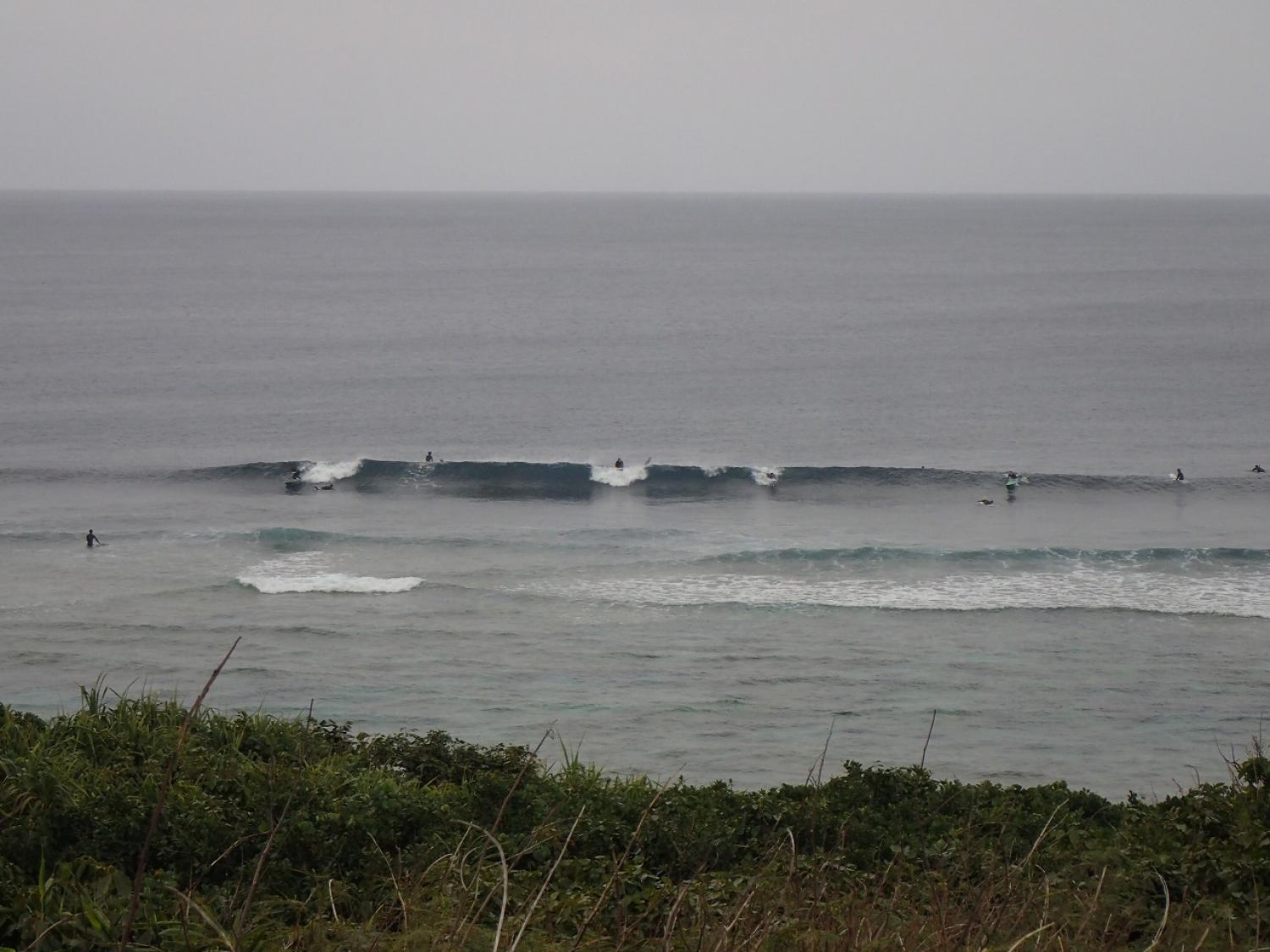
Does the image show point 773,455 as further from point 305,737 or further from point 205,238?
point 205,238

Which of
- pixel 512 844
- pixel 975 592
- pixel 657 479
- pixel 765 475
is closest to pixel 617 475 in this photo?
pixel 657 479

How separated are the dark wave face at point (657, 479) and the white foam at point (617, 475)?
0.03 meters

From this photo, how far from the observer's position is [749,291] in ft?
378

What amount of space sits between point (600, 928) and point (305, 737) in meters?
5.41

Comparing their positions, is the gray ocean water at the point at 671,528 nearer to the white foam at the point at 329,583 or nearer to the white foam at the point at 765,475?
the white foam at the point at 329,583

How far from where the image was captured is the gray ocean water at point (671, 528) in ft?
89.0

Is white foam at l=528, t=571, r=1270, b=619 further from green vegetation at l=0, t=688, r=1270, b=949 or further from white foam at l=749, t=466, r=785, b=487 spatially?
green vegetation at l=0, t=688, r=1270, b=949

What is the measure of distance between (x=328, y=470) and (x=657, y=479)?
13.0m

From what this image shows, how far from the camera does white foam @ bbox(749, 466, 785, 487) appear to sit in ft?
159

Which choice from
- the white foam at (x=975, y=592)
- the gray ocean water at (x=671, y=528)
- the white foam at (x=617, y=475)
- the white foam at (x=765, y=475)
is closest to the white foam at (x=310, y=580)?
the gray ocean water at (x=671, y=528)

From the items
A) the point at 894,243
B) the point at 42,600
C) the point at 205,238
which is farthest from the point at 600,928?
the point at 205,238

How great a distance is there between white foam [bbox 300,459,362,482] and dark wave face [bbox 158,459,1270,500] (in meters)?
0.03

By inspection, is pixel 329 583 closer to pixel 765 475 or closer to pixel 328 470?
pixel 328 470

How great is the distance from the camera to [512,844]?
1177 cm
